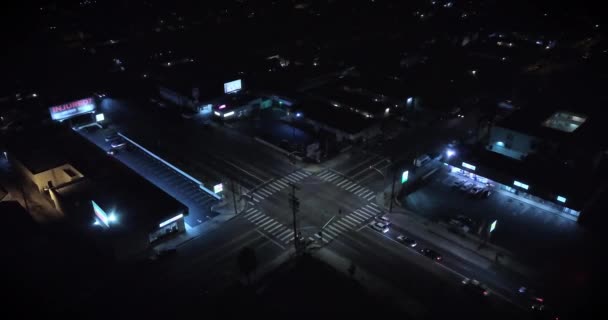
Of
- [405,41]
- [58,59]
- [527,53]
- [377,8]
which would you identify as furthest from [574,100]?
[58,59]

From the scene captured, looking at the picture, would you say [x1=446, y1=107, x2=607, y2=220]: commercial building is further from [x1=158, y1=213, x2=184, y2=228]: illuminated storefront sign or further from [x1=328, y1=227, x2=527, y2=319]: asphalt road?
[x1=158, y1=213, x2=184, y2=228]: illuminated storefront sign

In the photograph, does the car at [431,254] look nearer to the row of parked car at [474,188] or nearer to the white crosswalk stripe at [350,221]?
the white crosswalk stripe at [350,221]

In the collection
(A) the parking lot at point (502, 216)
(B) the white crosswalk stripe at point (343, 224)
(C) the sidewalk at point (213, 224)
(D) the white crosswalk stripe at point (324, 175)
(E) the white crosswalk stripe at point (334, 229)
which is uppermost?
(D) the white crosswalk stripe at point (324, 175)

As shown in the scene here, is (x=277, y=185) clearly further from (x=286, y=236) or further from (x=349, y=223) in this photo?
(x=349, y=223)

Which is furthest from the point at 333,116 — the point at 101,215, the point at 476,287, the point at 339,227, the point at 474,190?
the point at 101,215

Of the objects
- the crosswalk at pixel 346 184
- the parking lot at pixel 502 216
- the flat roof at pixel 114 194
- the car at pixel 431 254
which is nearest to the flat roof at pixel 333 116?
the crosswalk at pixel 346 184

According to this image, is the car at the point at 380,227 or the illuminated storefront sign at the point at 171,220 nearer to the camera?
the illuminated storefront sign at the point at 171,220

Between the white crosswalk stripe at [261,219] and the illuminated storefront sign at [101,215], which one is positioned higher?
the illuminated storefront sign at [101,215]
